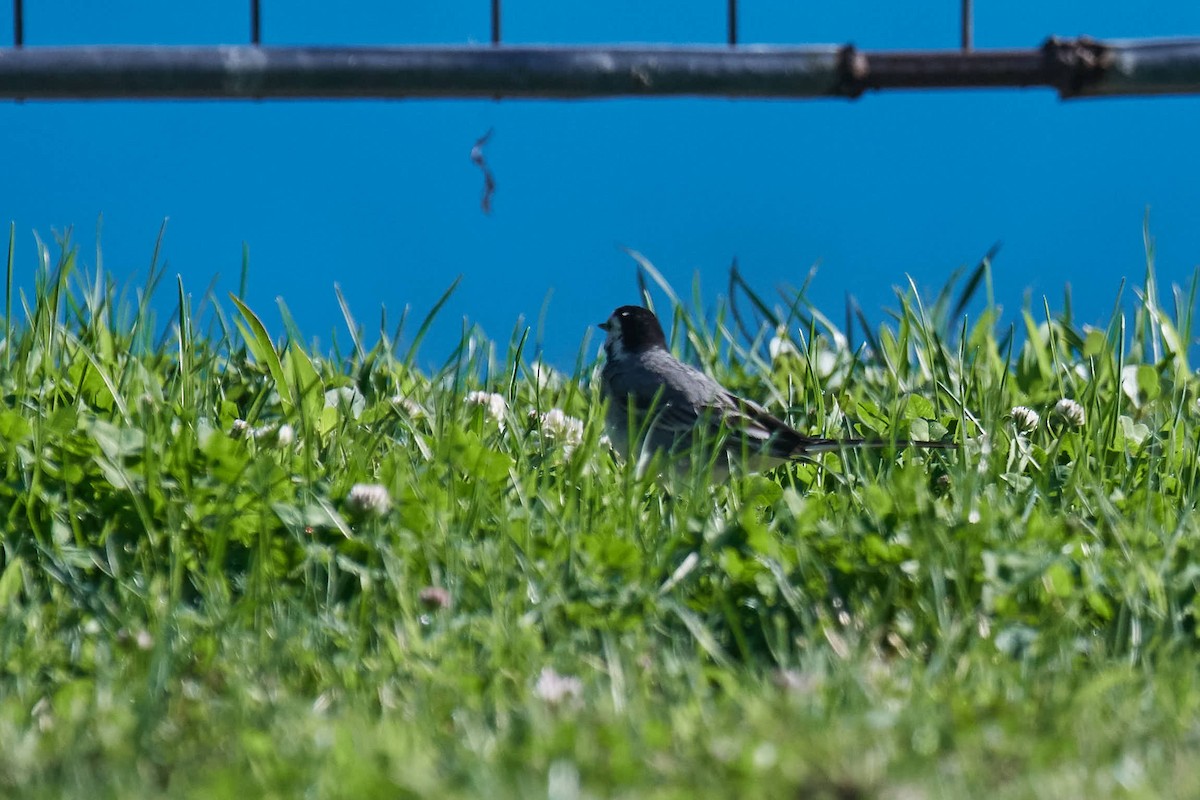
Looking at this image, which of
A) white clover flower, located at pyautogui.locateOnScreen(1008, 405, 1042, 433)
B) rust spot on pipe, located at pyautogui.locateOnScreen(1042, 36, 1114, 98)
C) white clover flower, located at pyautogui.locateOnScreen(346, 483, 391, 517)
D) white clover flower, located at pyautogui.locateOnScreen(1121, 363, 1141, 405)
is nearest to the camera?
white clover flower, located at pyautogui.locateOnScreen(346, 483, 391, 517)

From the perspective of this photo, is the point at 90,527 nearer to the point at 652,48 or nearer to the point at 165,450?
the point at 165,450

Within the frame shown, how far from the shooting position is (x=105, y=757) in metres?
2.53

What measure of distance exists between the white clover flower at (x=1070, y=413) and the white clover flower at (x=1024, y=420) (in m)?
0.08

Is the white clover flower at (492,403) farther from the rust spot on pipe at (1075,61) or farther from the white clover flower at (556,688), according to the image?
the rust spot on pipe at (1075,61)

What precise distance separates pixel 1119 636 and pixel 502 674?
128 cm

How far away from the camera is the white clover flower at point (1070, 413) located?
471 cm

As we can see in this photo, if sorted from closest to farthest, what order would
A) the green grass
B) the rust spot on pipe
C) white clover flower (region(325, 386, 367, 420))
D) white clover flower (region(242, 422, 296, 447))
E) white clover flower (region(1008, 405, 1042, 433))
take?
the green grass, white clover flower (region(242, 422, 296, 447)), white clover flower (region(325, 386, 367, 420)), white clover flower (region(1008, 405, 1042, 433)), the rust spot on pipe

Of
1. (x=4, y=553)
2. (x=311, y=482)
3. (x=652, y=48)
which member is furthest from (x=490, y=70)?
(x=4, y=553)

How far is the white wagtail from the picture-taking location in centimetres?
455

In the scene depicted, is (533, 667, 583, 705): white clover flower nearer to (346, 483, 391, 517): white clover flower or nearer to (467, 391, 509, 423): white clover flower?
(346, 483, 391, 517): white clover flower

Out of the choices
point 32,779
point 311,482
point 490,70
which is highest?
point 490,70

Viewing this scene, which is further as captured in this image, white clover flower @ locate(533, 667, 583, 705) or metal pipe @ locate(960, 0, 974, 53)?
metal pipe @ locate(960, 0, 974, 53)

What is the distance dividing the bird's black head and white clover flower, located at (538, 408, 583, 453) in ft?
2.50

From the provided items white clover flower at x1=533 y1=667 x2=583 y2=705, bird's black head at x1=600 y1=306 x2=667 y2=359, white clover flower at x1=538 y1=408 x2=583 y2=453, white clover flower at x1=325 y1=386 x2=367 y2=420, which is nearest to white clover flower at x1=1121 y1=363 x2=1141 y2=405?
bird's black head at x1=600 y1=306 x2=667 y2=359
